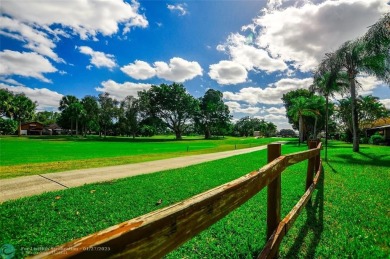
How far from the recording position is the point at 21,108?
67.6 meters

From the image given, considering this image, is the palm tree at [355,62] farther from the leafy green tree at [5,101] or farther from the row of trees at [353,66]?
the leafy green tree at [5,101]

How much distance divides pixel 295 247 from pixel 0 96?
80.6 m

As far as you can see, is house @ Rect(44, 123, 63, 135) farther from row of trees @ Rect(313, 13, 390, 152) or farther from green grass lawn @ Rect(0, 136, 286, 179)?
row of trees @ Rect(313, 13, 390, 152)

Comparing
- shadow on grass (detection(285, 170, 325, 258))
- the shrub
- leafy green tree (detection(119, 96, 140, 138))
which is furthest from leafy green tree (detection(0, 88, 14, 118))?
the shrub

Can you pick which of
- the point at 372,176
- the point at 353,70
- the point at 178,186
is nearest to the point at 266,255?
the point at 178,186

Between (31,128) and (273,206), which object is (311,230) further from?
(31,128)

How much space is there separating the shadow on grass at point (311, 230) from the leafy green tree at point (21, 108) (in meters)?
81.7

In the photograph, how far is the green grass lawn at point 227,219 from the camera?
3.60 meters

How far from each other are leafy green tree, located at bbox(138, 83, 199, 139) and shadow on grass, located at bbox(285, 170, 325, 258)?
60.7 meters

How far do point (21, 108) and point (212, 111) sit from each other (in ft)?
193

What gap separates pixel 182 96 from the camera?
65.6 metres

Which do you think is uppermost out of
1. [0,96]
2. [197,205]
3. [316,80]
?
[0,96]

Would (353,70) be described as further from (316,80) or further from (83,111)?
(83,111)

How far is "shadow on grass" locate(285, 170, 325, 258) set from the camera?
349 centimetres
